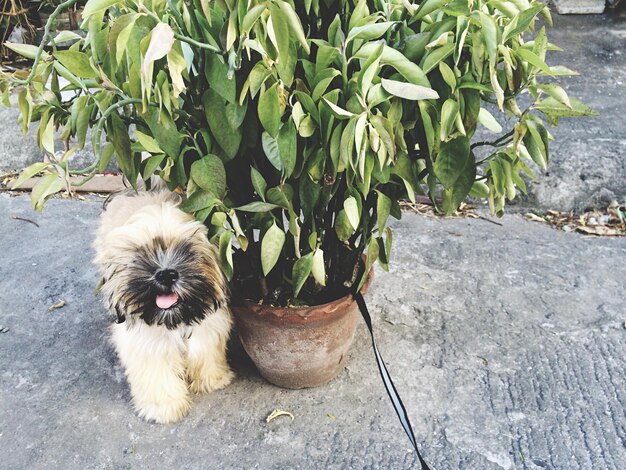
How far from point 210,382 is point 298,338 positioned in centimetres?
53

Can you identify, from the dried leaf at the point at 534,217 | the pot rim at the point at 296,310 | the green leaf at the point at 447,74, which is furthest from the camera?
the dried leaf at the point at 534,217

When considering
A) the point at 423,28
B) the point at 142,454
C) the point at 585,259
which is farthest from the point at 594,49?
the point at 142,454

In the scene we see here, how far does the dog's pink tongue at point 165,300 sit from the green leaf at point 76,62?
86 cm

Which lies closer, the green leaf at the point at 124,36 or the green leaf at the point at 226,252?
the green leaf at the point at 124,36

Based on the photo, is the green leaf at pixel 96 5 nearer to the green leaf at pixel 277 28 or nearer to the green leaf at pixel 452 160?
the green leaf at pixel 277 28

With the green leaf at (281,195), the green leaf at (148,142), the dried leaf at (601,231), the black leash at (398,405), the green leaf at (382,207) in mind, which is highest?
the green leaf at (148,142)

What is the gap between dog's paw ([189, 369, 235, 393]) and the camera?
2.74m

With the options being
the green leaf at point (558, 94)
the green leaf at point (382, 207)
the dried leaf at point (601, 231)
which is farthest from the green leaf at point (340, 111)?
the dried leaf at point (601, 231)

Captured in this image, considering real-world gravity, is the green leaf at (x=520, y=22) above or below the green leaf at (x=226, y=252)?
above

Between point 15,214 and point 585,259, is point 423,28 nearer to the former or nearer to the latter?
point 585,259

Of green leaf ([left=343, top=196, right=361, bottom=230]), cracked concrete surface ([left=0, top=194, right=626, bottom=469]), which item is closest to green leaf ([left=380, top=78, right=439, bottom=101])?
green leaf ([left=343, top=196, right=361, bottom=230])

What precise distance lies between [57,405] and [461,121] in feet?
6.96

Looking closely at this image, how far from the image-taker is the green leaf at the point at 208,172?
1.92m

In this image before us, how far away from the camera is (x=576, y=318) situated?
10.2 ft
